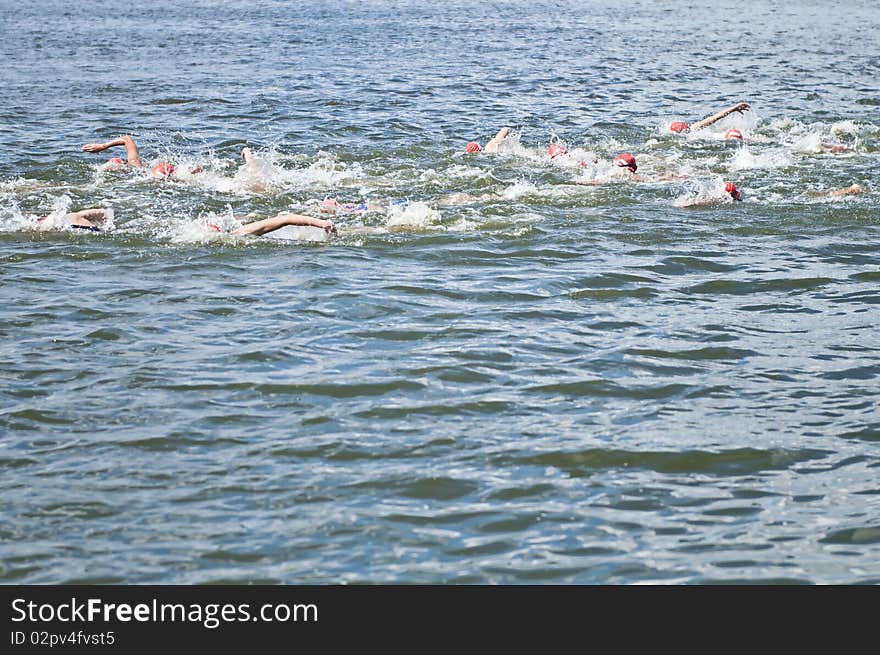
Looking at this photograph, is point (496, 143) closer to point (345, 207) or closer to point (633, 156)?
point (633, 156)

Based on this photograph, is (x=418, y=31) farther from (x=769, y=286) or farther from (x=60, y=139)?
(x=769, y=286)

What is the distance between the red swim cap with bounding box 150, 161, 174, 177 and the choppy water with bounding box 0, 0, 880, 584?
9.2 inches

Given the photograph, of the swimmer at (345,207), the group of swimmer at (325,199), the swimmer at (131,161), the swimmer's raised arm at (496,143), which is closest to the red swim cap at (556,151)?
the group of swimmer at (325,199)

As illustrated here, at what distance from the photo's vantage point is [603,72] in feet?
102

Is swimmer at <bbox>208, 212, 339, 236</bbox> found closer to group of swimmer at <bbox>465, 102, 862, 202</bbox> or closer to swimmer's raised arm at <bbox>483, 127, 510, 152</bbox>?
group of swimmer at <bbox>465, 102, 862, 202</bbox>

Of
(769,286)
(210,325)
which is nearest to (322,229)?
(210,325)

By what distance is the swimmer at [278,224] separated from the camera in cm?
1322

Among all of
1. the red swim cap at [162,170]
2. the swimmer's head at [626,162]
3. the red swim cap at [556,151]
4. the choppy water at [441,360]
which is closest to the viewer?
the choppy water at [441,360]

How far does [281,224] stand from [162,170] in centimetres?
421

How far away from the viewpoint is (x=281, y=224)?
43.7 feet

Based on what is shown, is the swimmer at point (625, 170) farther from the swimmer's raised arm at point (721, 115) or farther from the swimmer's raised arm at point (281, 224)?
the swimmer's raised arm at point (281, 224)

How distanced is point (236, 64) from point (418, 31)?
13.0 m

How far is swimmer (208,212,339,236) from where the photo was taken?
13.2 meters
